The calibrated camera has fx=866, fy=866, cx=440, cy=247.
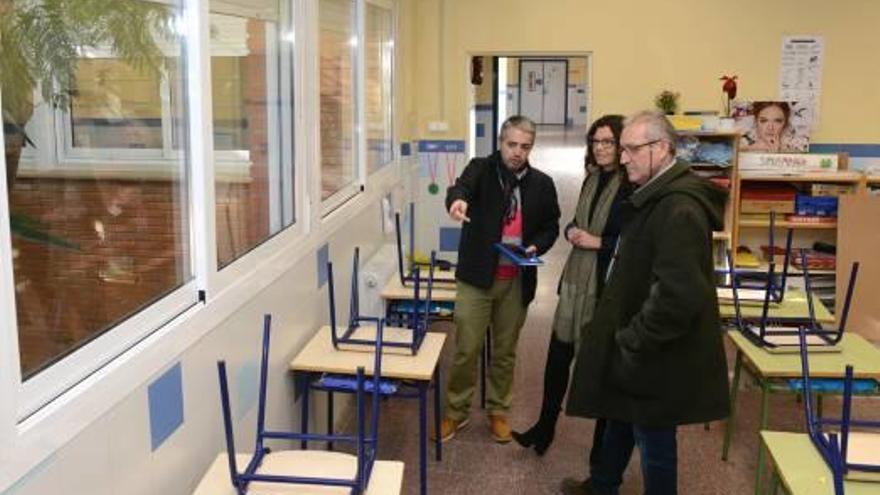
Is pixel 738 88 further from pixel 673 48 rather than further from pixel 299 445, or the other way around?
pixel 299 445

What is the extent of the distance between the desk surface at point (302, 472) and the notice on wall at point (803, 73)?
4589 millimetres

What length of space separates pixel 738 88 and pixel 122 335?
4.89 m

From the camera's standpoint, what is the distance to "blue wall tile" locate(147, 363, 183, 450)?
2062 millimetres

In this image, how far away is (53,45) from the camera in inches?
74.5

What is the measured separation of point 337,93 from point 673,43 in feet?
8.80

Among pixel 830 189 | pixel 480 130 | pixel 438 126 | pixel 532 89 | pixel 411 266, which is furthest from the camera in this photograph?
pixel 532 89

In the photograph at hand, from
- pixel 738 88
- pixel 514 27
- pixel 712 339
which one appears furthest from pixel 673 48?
pixel 712 339

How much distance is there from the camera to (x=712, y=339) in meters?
2.63

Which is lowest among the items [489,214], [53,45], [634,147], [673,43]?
[489,214]

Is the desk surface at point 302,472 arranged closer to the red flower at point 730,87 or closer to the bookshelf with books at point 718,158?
the bookshelf with books at point 718,158

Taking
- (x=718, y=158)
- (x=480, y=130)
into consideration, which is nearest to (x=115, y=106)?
(x=718, y=158)

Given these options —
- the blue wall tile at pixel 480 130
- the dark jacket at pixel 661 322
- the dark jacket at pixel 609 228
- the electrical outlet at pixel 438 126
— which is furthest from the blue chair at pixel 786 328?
the blue wall tile at pixel 480 130

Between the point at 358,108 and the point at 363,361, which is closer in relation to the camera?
the point at 363,361

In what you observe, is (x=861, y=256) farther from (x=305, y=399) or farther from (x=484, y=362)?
(x=305, y=399)
